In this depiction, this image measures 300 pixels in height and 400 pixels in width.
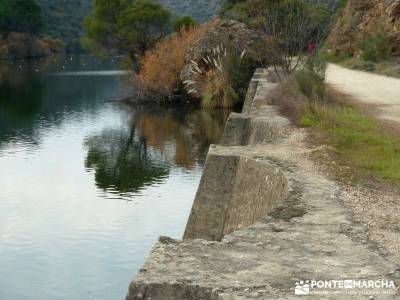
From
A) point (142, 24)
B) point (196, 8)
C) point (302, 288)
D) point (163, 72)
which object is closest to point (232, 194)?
point (302, 288)

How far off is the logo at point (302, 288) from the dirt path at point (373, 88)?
822cm

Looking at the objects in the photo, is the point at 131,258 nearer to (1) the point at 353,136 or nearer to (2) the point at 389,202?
(1) the point at 353,136

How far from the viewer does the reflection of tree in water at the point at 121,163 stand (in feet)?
53.8

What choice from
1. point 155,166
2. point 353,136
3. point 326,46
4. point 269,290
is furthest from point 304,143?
point 326,46

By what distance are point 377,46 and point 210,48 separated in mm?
7319

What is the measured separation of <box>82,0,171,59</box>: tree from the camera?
127ft

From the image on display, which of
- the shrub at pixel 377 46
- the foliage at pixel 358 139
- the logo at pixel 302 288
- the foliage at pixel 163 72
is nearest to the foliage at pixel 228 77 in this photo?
the foliage at pixel 163 72

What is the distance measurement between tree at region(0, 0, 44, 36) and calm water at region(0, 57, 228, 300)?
46.5m

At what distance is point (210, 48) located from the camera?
29734 mm

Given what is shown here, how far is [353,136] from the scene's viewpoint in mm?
9570

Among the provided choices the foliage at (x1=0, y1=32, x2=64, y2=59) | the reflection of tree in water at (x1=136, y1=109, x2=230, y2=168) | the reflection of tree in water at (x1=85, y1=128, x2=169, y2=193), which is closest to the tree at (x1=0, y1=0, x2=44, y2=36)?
the foliage at (x1=0, y1=32, x2=64, y2=59)

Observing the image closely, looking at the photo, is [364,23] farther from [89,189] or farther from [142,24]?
[89,189]

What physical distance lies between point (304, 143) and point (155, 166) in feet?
29.2

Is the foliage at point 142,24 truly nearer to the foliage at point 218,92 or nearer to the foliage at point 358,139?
the foliage at point 218,92
